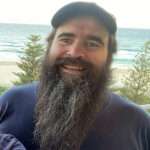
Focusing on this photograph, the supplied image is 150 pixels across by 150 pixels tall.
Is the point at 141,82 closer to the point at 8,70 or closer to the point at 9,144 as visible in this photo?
the point at 9,144

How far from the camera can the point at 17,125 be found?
1201mm

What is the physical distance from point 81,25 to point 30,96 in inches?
24.3

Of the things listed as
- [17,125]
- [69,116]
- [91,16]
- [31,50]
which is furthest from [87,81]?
[31,50]

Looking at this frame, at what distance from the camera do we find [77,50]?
44.2 inches

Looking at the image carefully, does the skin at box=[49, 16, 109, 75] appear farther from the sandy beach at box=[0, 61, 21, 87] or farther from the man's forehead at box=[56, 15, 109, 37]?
the sandy beach at box=[0, 61, 21, 87]

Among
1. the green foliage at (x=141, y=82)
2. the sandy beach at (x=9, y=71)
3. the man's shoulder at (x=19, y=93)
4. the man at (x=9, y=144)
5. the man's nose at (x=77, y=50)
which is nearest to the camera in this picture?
the man at (x=9, y=144)

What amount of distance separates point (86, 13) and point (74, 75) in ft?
1.31

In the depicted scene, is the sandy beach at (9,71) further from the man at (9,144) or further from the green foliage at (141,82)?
the man at (9,144)

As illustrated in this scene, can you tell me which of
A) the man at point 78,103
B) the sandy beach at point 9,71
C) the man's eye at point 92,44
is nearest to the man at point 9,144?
the man at point 78,103

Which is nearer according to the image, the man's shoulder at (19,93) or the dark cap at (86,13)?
the dark cap at (86,13)

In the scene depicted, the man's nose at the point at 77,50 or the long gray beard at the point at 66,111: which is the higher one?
the man's nose at the point at 77,50

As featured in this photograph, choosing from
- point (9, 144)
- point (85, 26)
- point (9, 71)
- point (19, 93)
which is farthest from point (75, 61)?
point (9, 71)

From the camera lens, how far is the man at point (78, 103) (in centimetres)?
114

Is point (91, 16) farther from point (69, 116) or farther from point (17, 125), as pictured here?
point (17, 125)
